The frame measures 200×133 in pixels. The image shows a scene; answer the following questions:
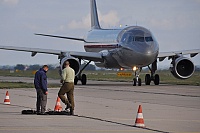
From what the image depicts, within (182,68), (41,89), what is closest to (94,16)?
(182,68)

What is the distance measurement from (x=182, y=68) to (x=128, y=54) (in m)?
5.37

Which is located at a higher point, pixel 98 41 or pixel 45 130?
pixel 98 41

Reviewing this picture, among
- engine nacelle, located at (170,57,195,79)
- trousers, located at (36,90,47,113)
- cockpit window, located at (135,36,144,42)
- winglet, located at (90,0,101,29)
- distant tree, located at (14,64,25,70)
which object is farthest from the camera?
distant tree, located at (14,64,25,70)

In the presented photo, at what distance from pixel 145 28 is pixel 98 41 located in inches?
274

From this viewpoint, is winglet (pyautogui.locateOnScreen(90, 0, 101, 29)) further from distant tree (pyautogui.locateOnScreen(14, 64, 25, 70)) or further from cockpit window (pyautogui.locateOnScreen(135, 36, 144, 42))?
distant tree (pyautogui.locateOnScreen(14, 64, 25, 70))

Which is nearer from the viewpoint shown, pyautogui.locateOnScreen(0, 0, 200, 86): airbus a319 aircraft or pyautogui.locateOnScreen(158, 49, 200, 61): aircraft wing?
pyautogui.locateOnScreen(0, 0, 200, 86): airbus a319 aircraft

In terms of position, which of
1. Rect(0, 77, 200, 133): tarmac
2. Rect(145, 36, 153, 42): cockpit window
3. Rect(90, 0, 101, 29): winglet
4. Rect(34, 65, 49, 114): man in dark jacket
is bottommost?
Rect(0, 77, 200, 133): tarmac

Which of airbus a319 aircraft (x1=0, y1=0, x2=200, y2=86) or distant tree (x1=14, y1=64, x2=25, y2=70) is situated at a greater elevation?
distant tree (x1=14, y1=64, x2=25, y2=70)

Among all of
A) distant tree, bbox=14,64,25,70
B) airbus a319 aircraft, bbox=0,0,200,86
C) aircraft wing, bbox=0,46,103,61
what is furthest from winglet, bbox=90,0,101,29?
distant tree, bbox=14,64,25,70

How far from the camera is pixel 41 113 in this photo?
2308 cm

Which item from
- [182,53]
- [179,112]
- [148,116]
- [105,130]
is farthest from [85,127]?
[182,53]

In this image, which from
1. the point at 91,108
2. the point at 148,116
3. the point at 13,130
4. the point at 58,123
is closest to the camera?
the point at 13,130

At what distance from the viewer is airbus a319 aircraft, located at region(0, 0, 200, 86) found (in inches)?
1805

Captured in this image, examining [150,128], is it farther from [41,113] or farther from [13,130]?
[41,113]
